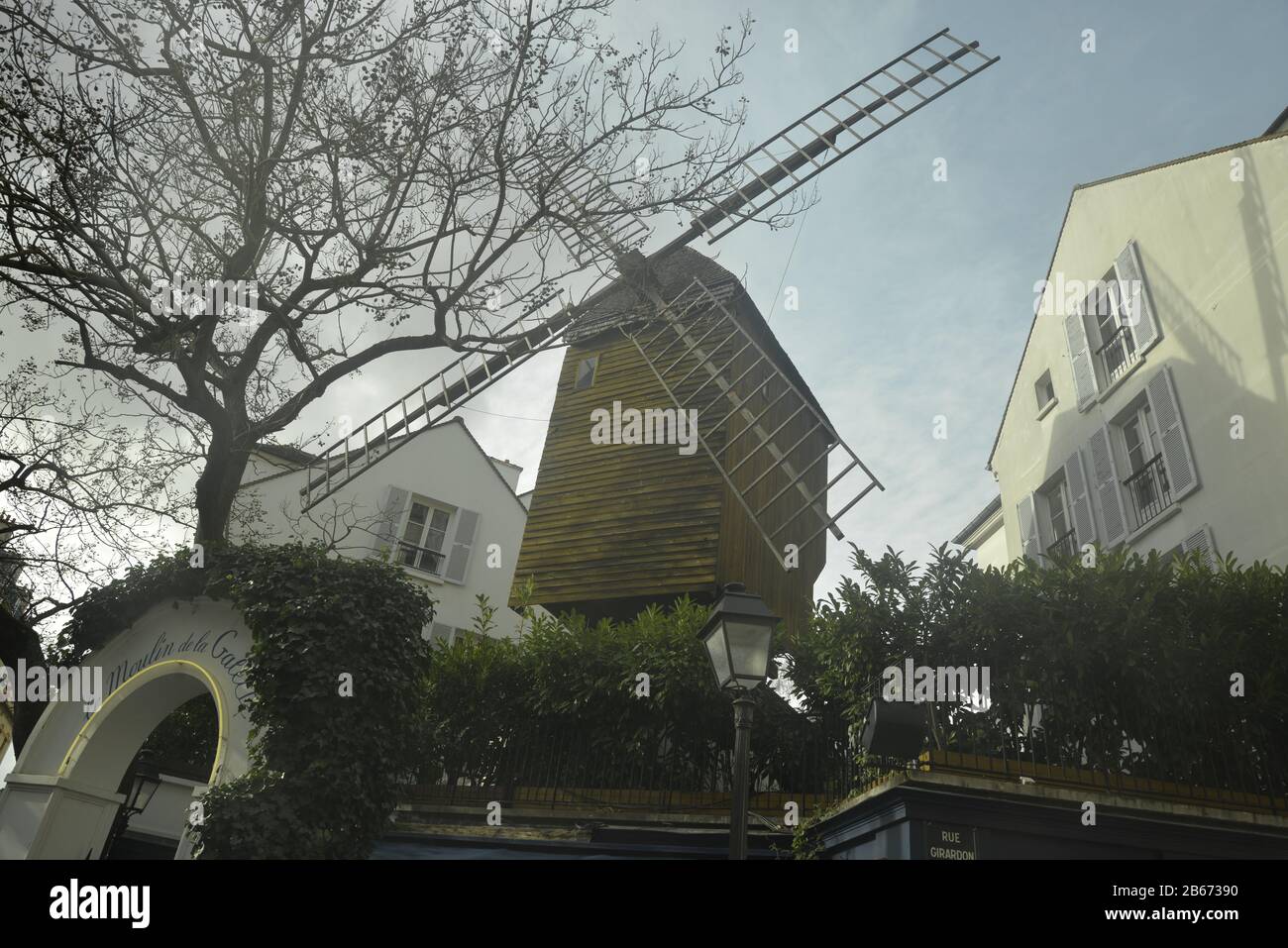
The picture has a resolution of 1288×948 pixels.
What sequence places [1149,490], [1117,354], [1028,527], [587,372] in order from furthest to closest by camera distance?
[587,372], [1028,527], [1117,354], [1149,490]

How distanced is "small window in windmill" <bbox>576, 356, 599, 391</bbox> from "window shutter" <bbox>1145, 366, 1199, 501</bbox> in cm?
913

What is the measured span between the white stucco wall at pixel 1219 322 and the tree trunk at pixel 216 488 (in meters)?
11.6

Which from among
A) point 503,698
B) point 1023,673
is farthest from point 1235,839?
point 503,698

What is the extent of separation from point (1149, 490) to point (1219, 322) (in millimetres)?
2547

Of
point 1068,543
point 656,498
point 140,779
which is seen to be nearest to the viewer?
point 140,779

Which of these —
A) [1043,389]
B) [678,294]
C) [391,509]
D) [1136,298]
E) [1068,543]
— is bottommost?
[1068,543]

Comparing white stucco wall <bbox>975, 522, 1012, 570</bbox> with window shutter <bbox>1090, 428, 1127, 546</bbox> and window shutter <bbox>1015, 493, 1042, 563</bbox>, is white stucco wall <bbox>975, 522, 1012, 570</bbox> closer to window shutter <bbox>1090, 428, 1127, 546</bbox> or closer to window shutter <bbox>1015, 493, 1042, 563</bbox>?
window shutter <bbox>1015, 493, 1042, 563</bbox>

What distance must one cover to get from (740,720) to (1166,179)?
12088 mm

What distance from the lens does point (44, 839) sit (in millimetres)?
9398

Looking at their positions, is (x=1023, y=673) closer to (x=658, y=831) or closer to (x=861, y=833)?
(x=861, y=833)

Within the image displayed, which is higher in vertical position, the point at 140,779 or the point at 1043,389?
the point at 1043,389

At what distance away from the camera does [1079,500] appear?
47.5 feet

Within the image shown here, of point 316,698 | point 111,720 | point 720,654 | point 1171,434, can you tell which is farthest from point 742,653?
point 1171,434

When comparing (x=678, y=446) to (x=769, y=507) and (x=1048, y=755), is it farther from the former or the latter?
(x=1048, y=755)
